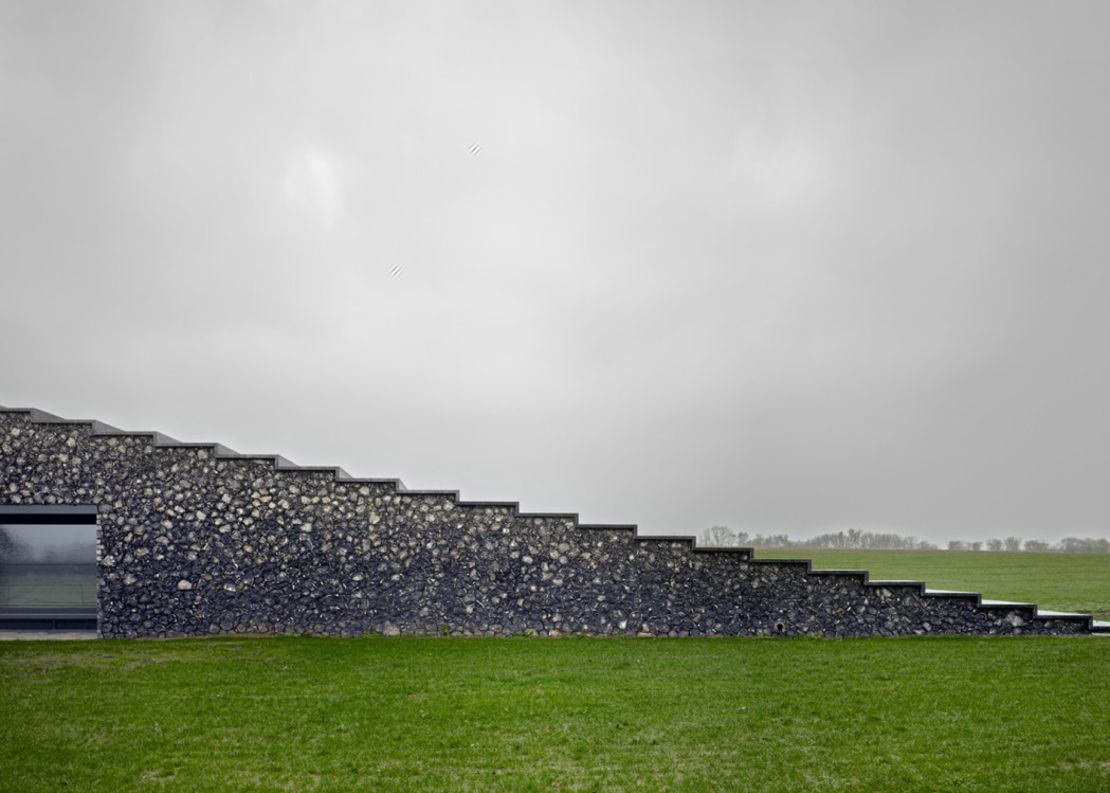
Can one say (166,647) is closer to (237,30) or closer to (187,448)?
(187,448)

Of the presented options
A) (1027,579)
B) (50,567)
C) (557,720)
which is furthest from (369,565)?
(1027,579)

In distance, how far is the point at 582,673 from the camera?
1066 centimetres

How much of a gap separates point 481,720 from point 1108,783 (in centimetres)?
605

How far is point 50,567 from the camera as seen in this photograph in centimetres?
1531

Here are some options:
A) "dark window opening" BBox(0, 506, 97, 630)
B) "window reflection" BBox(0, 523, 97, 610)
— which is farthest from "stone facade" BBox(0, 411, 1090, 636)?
→ "window reflection" BBox(0, 523, 97, 610)

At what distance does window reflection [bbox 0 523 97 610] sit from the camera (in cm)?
1524

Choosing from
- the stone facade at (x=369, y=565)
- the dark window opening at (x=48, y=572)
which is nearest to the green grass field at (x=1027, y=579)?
the stone facade at (x=369, y=565)

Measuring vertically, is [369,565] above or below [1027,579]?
above

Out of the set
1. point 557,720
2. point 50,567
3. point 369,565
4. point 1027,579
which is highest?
point 369,565

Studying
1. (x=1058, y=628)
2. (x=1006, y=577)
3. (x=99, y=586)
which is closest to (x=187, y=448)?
(x=99, y=586)

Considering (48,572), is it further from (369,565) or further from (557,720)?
(557,720)

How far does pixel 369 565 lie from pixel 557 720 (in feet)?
25.8

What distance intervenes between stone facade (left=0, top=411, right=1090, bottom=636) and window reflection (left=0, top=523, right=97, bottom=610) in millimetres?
932

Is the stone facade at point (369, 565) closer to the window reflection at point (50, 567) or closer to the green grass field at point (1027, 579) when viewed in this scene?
the window reflection at point (50, 567)
